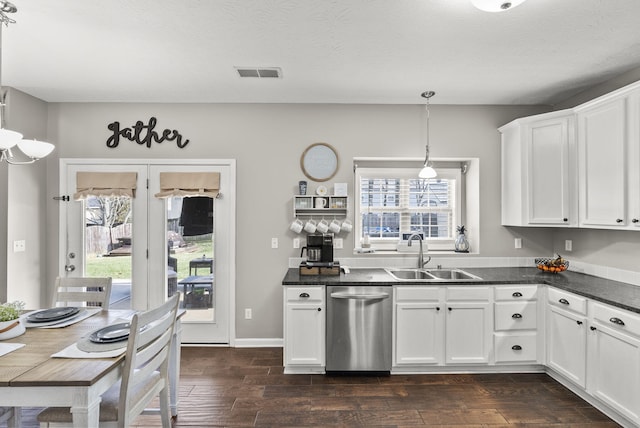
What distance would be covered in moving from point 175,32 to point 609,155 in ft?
10.9

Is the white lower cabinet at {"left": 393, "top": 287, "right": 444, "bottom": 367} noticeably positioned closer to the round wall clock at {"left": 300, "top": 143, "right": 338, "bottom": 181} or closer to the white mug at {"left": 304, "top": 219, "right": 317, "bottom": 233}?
the white mug at {"left": 304, "top": 219, "right": 317, "bottom": 233}

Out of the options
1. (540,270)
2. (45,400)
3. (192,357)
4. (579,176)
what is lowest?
(192,357)

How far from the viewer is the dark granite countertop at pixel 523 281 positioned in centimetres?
250

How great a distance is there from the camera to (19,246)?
10.9 feet

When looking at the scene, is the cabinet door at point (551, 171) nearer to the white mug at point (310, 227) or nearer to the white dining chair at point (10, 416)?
the white mug at point (310, 227)

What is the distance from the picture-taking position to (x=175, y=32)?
2.30m

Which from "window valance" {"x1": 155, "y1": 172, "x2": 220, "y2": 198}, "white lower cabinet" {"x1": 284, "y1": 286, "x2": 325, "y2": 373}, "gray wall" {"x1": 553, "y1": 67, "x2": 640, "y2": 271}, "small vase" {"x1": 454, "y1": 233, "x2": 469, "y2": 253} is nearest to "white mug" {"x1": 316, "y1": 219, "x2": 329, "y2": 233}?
"white lower cabinet" {"x1": 284, "y1": 286, "x2": 325, "y2": 373}

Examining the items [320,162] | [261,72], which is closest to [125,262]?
[320,162]

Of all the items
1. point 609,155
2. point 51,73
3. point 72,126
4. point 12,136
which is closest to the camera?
point 12,136

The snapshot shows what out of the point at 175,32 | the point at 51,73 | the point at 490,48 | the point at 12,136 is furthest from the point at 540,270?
the point at 51,73

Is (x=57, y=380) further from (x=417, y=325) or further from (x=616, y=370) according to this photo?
(x=616, y=370)

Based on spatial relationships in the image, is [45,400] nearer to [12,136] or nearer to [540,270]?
[12,136]

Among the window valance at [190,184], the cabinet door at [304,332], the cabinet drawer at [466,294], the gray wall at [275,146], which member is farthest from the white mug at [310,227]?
the cabinet drawer at [466,294]

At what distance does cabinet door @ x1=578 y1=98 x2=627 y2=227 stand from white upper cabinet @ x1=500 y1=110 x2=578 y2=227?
0.11m
